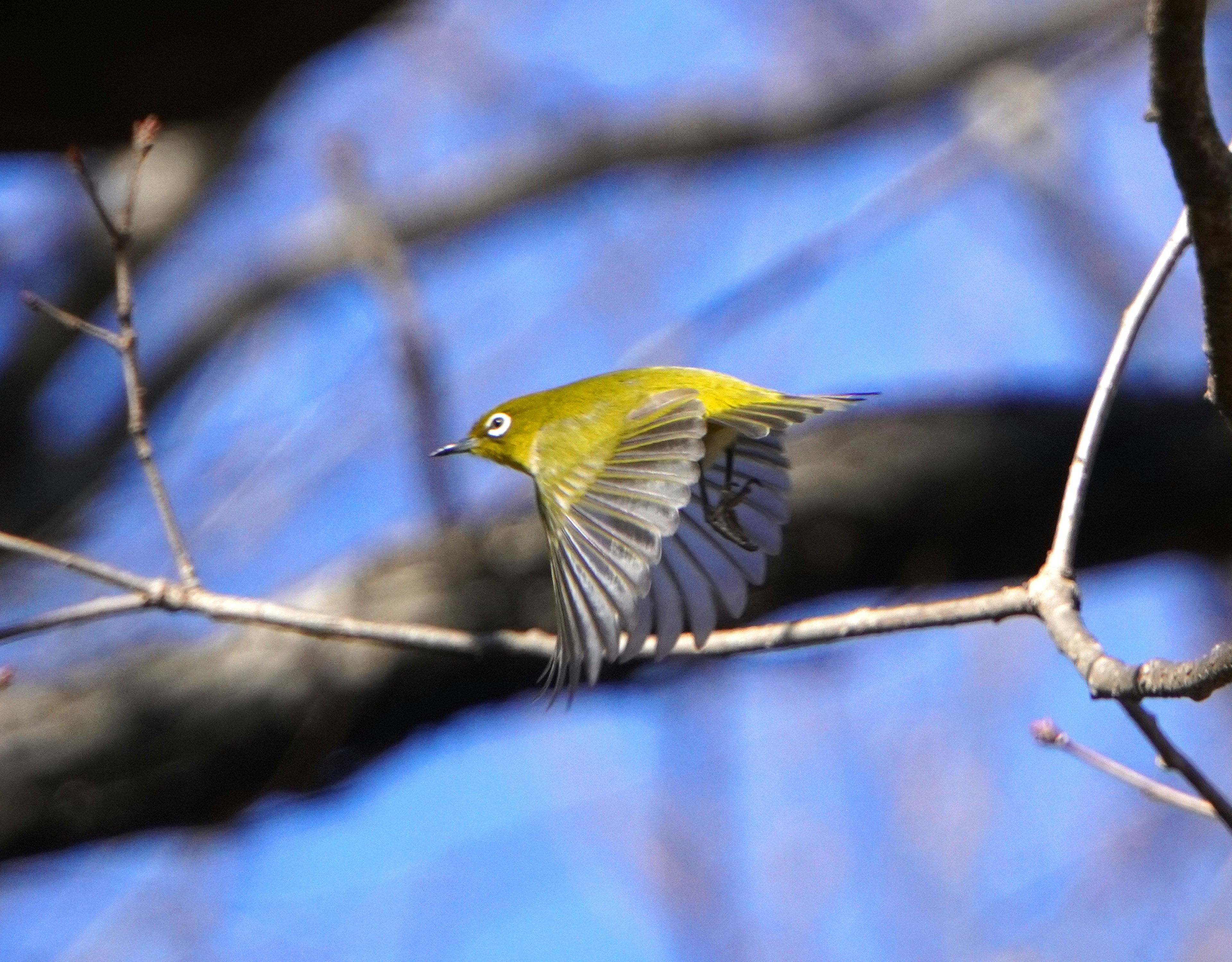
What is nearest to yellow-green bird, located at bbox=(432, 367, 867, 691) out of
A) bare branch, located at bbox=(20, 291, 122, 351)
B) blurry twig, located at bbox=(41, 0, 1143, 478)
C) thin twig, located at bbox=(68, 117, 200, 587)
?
thin twig, located at bbox=(68, 117, 200, 587)

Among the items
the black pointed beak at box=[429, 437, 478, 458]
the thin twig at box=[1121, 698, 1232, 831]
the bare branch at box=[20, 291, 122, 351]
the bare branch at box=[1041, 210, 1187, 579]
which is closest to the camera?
the thin twig at box=[1121, 698, 1232, 831]

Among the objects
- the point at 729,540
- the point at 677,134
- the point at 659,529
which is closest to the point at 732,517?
the point at 729,540

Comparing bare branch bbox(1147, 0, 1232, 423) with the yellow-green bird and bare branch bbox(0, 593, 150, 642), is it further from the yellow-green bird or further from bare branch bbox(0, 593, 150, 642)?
bare branch bbox(0, 593, 150, 642)

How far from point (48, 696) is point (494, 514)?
1.45 meters

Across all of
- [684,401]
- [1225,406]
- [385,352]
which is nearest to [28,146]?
[385,352]

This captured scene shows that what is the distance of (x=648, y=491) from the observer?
8.38ft

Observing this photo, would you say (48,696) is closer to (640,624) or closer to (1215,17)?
(640,624)

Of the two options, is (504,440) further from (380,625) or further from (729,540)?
(380,625)

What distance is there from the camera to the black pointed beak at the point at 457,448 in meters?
3.21

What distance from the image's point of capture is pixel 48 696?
13.2 ft

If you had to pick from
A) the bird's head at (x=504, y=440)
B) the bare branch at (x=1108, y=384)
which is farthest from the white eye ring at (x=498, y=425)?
the bare branch at (x=1108, y=384)

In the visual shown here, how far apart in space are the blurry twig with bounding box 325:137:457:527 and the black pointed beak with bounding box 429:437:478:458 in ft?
0.20

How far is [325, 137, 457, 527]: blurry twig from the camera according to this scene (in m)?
3.12

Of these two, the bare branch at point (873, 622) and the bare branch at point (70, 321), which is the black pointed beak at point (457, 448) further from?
the bare branch at point (873, 622)
